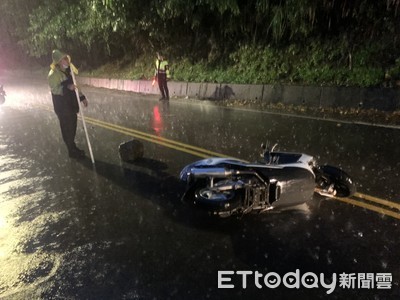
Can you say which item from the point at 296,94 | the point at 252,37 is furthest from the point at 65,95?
the point at 252,37

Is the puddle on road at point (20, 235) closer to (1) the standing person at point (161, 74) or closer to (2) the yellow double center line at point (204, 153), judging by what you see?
(2) the yellow double center line at point (204, 153)

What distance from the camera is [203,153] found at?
7.88 meters

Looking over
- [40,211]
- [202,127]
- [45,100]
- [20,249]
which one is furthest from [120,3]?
[20,249]

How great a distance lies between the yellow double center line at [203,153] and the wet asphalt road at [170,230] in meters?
0.04

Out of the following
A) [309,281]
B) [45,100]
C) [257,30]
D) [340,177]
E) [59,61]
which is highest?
[257,30]

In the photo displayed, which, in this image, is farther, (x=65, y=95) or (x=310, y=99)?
(x=310, y=99)

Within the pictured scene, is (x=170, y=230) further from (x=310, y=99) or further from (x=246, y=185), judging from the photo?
(x=310, y=99)

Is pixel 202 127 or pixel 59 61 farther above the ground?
pixel 59 61

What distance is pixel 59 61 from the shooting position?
7.97m

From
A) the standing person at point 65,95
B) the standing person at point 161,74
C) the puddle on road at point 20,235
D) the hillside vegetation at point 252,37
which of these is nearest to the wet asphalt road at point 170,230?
the puddle on road at point 20,235

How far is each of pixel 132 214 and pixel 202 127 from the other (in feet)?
18.1

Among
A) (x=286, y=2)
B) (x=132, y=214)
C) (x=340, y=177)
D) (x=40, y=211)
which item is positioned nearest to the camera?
(x=340, y=177)

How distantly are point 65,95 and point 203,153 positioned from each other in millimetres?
3501

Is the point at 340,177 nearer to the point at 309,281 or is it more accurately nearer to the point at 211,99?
the point at 309,281
